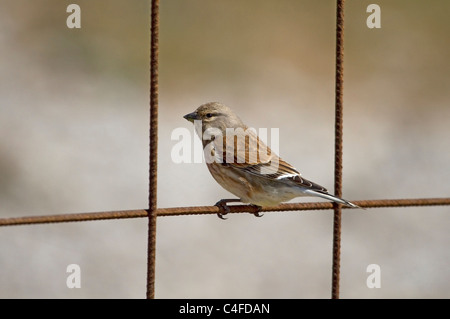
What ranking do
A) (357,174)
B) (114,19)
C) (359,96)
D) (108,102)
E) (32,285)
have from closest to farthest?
(32,285) < (357,174) < (108,102) < (359,96) < (114,19)

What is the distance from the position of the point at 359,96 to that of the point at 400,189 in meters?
4.37

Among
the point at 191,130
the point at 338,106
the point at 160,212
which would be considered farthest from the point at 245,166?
the point at 191,130

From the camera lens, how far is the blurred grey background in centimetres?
926

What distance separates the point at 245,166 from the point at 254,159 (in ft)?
0.22

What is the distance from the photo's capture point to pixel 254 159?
172 inches

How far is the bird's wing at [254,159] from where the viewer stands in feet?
13.9

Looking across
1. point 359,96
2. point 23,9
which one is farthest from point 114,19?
point 359,96

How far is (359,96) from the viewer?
15664 millimetres

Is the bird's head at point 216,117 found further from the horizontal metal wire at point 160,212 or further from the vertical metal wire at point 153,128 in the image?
the vertical metal wire at point 153,128

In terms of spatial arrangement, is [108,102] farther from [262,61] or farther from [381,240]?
[381,240]

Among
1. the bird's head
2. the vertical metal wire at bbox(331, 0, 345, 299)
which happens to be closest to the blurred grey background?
the bird's head

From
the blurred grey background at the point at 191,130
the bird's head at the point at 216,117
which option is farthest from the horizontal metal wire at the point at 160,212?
the blurred grey background at the point at 191,130

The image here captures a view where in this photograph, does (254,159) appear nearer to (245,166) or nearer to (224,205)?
(245,166)

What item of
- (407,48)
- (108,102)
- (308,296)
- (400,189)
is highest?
(407,48)
